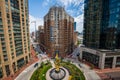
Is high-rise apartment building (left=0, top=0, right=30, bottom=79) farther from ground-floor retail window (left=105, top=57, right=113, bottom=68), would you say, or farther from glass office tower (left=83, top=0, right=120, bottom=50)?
ground-floor retail window (left=105, top=57, right=113, bottom=68)

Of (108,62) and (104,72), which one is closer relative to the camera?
(104,72)

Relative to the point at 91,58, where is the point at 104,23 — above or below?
above

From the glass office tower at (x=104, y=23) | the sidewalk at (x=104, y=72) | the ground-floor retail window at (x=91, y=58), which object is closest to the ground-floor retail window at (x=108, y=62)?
the sidewalk at (x=104, y=72)

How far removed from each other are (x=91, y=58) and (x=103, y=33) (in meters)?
17.1

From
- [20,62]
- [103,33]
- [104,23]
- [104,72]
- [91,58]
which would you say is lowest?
[104,72]

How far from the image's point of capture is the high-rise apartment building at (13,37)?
4716cm

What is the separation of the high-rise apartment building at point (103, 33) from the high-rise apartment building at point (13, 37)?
135 feet

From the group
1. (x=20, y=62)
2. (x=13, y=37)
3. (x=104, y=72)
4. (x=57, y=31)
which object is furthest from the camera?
(x=57, y=31)

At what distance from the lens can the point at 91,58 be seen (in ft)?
222

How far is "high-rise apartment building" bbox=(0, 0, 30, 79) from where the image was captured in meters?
47.2

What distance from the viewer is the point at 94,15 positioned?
67625mm

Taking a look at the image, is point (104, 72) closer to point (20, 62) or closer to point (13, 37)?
point (20, 62)

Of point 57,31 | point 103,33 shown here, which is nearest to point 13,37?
point 57,31

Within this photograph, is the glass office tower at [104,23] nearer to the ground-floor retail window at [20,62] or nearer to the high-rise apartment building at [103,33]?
the high-rise apartment building at [103,33]
